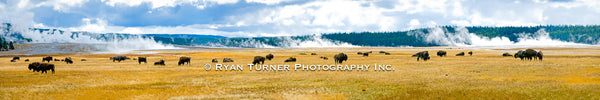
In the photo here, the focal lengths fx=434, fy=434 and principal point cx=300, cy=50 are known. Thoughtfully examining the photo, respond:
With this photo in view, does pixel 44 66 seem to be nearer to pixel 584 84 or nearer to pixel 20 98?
pixel 20 98

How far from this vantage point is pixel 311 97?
17.6 m

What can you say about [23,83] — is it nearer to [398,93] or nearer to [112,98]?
[112,98]

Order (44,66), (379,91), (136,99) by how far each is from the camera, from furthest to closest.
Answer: (44,66) → (379,91) → (136,99)

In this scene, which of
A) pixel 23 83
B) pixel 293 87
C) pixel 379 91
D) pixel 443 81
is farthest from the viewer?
pixel 23 83

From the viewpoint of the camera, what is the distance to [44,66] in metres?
31.6

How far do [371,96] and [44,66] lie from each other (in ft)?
84.3

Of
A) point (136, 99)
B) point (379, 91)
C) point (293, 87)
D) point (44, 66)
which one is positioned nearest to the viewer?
point (136, 99)

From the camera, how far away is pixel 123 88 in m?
21.1

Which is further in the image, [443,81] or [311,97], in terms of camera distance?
[443,81]

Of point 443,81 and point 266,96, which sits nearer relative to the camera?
point 266,96

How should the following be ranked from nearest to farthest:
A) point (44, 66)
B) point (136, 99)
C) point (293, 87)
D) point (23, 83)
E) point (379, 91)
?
point (136, 99)
point (379, 91)
point (293, 87)
point (23, 83)
point (44, 66)

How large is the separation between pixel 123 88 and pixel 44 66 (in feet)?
47.7

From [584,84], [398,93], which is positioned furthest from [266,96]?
[584,84]

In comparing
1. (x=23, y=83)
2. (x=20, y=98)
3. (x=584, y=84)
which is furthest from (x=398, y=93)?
(x=23, y=83)
